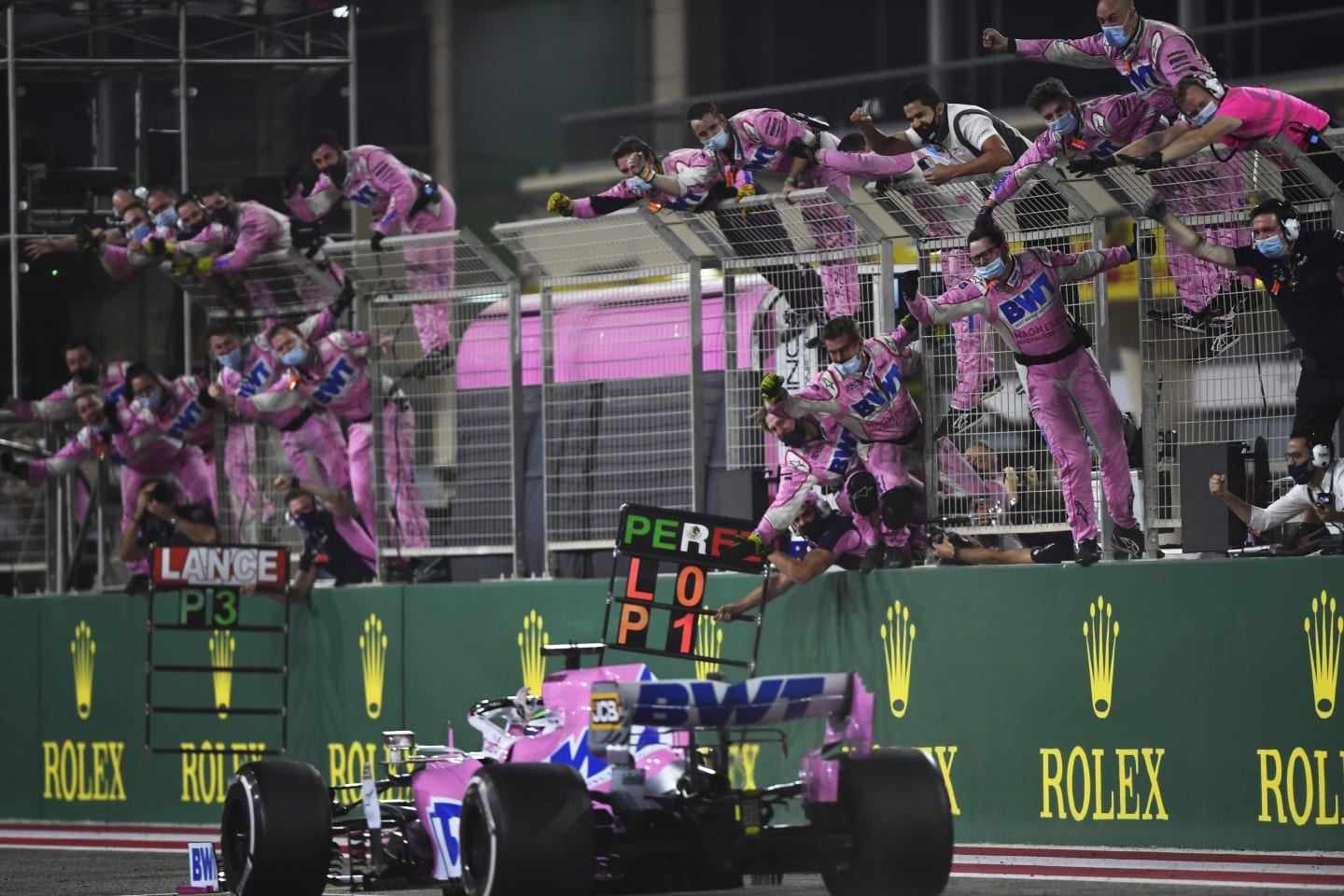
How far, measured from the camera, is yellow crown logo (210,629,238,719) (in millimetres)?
18766

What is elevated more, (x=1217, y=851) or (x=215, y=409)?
(x=215, y=409)

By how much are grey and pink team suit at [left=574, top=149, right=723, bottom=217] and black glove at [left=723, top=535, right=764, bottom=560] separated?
245 centimetres

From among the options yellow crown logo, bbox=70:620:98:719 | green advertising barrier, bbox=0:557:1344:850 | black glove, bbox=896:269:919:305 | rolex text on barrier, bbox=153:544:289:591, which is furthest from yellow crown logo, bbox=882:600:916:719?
yellow crown logo, bbox=70:620:98:719

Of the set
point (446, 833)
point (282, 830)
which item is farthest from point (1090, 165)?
point (282, 830)

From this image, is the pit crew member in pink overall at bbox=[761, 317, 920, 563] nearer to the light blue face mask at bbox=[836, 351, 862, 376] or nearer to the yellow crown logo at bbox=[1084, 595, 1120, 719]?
the light blue face mask at bbox=[836, 351, 862, 376]

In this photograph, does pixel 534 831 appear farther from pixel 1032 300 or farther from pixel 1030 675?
pixel 1032 300

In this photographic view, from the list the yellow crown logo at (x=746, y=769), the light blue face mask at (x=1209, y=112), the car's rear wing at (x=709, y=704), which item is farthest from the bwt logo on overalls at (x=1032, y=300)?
the car's rear wing at (x=709, y=704)

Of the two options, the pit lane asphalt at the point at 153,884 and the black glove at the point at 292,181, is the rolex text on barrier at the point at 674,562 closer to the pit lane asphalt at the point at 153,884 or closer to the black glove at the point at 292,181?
the pit lane asphalt at the point at 153,884

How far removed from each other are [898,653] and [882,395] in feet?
5.17

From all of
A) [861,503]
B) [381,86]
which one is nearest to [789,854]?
[861,503]

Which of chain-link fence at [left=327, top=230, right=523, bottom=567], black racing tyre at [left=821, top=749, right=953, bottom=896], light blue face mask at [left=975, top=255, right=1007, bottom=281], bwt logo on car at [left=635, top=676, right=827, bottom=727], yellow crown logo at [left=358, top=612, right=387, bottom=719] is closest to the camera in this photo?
bwt logo on car at [left=635, top=676, right=827, bottom=727]

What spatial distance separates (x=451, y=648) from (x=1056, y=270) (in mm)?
5623

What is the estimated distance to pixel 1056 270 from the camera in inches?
538

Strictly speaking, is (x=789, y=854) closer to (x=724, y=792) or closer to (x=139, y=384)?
(x=724, y=792)
